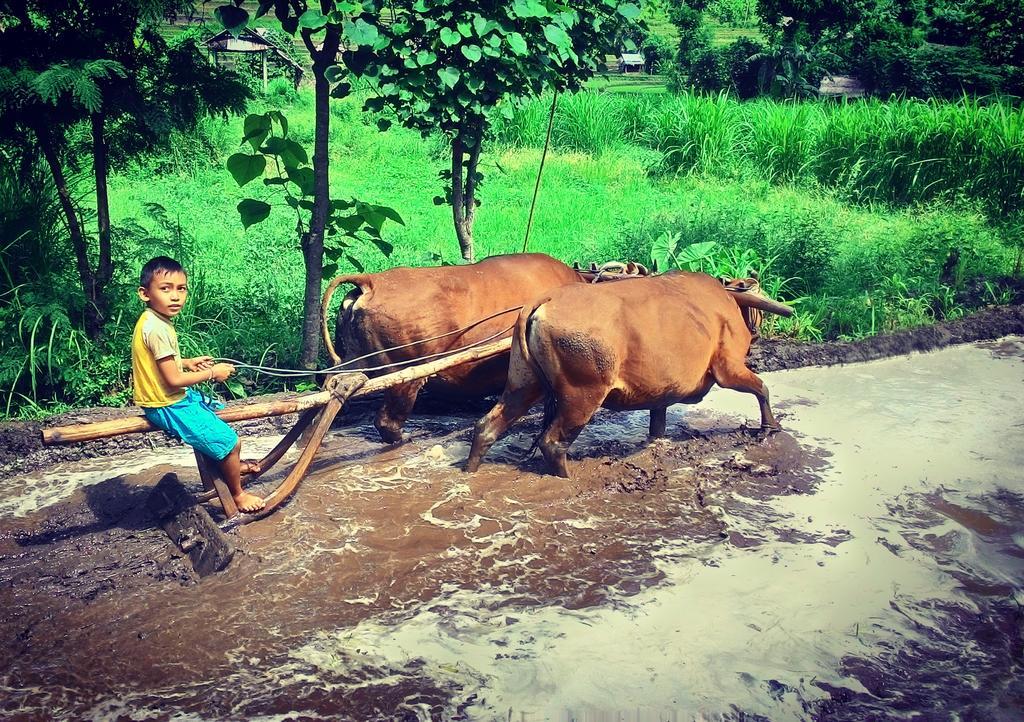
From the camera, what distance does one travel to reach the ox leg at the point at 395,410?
576cm

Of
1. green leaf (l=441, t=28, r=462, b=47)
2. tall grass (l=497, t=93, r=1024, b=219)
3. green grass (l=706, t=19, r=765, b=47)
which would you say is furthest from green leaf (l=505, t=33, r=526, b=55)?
green grass (l=706, t=19, r=765, b=47)

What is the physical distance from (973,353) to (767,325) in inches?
67.5

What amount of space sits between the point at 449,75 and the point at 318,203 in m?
1.24

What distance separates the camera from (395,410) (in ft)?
19.2

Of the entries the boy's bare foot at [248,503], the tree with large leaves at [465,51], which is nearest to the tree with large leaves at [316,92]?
the tree with large leaves at [465,51]

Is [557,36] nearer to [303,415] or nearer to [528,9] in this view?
[528,9]

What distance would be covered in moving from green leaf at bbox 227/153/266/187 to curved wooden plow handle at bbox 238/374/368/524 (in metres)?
1.99

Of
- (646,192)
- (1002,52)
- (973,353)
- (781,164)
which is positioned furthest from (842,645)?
(1002,52)

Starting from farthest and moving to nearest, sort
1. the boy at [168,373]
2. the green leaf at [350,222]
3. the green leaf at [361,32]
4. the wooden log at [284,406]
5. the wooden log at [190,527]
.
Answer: the green leaf at [350,222] < the green leaf at [361,32] < the wooden log at [190,527] < the boy at [168,373] < the wooden log at [284,406]

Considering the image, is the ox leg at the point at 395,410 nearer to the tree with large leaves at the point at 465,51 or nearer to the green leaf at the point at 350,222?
the green leaf at the point at 350,222

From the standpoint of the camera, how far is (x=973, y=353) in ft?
26.3

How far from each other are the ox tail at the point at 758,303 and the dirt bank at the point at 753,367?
68.3 inches

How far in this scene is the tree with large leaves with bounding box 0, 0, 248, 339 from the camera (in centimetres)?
570

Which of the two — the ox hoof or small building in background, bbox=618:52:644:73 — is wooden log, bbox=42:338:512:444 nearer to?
the ox hoof
